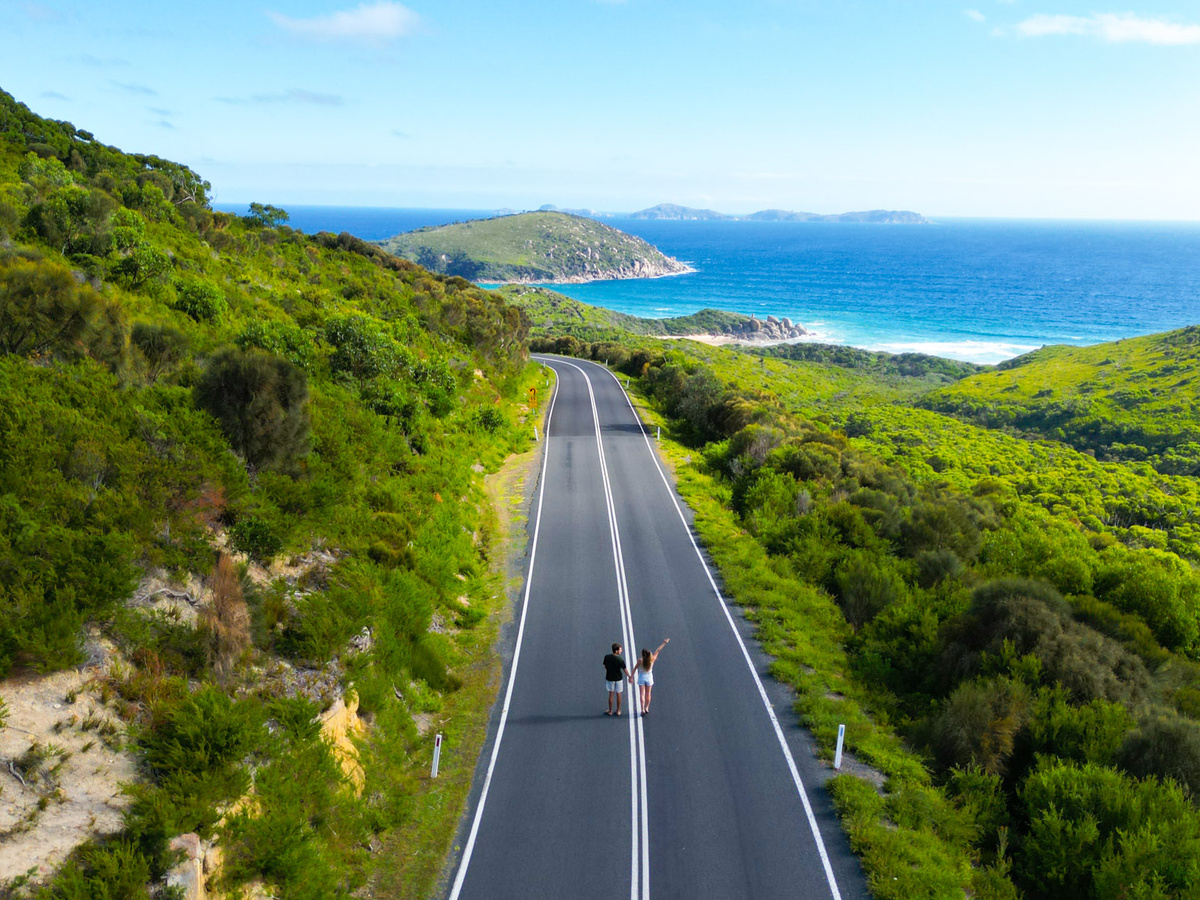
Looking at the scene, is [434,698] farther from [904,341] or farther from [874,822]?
[904,341]

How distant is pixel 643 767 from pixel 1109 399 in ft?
211

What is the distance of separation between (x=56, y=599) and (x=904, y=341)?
393 ft

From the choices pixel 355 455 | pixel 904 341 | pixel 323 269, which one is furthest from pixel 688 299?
pixel 355 455

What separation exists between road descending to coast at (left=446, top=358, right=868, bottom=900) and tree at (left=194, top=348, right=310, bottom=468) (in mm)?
6272

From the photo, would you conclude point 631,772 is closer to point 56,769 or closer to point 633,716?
point 633,716

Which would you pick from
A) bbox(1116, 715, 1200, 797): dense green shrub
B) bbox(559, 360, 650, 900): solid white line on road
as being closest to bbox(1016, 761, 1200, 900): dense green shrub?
bbox(1116, 715, 1200, 797): dense green shrub

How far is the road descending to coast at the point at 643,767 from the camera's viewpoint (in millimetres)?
7941

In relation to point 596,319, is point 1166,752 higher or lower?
lower

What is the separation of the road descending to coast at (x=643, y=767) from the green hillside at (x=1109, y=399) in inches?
1632

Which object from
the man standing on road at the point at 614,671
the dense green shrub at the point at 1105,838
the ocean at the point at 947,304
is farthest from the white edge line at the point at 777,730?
the ocean at the point at 947,304

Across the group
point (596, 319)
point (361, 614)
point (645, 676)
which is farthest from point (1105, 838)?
point (596, 319)

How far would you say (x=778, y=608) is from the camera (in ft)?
49.9

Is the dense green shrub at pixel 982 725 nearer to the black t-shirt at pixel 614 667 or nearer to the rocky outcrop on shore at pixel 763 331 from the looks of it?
the black t-shirt at pixel 614 667

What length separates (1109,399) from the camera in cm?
5594
